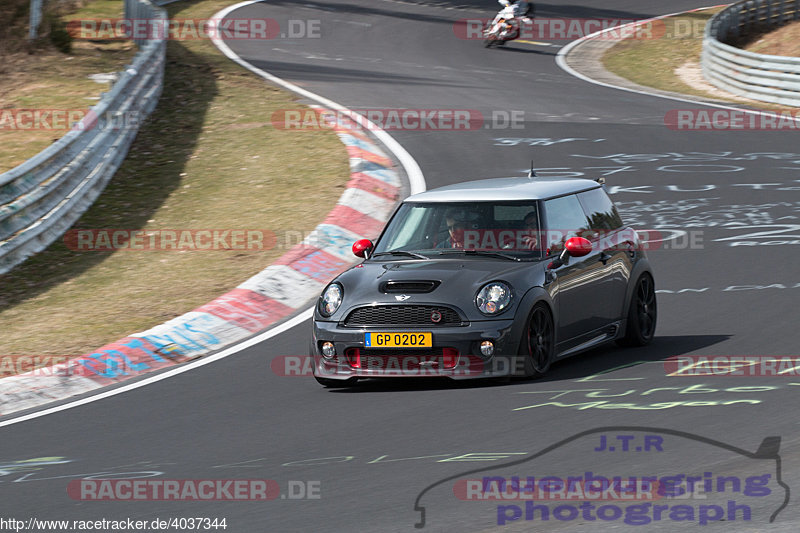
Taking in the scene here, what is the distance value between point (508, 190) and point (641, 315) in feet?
5.43

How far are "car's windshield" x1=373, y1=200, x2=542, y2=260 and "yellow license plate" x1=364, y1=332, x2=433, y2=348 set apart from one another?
1.02 metres

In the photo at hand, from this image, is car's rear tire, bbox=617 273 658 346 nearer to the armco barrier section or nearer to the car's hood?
the car's hood

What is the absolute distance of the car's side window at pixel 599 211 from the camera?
406 inches

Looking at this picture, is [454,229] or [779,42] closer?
[454,229]

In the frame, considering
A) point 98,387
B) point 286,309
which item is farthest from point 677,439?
point 286,309

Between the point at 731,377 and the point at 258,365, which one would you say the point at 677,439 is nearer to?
the point at 731,377

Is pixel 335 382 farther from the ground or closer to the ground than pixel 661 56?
closer to the ground

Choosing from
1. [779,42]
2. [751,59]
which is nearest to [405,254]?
[751,59]

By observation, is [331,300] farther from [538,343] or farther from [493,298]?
[538,343]

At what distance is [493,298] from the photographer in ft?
29.0

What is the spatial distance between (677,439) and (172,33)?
29423 mm

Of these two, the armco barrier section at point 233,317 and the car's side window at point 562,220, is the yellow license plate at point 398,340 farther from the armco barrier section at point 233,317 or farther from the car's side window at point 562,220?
the armco barrier section at point 233,317

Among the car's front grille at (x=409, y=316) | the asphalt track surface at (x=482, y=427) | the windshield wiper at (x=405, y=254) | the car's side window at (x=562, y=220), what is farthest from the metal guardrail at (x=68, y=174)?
the car's side window at (x=562, y=220)

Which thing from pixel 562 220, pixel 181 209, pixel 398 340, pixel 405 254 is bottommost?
pixel 181 209
